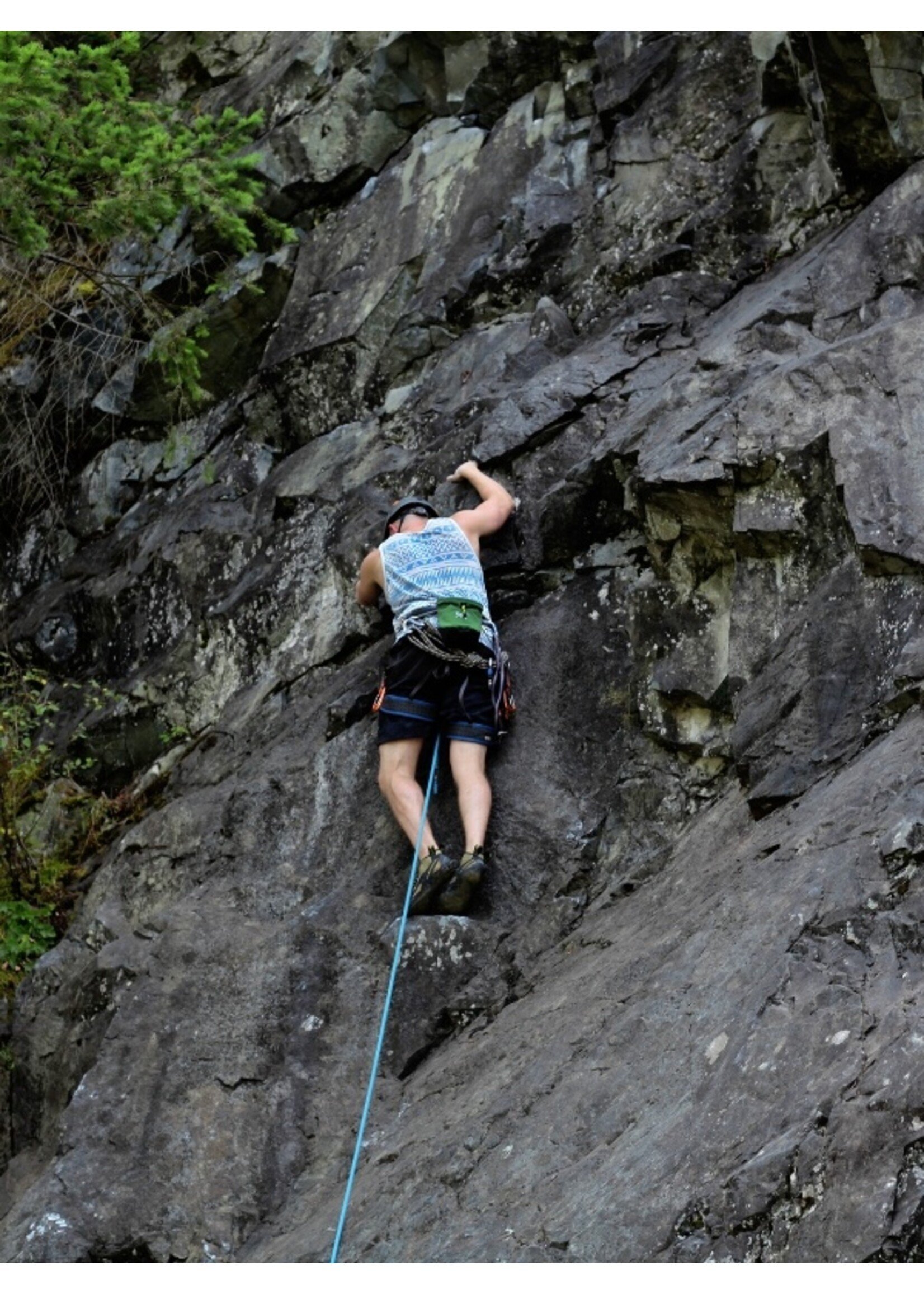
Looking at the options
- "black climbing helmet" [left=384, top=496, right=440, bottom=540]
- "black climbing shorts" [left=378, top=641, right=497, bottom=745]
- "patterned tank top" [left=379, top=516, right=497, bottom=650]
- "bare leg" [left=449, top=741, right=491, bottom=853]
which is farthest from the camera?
"black climbing helmet" [left=384, top=496, right=440, bottom=540]

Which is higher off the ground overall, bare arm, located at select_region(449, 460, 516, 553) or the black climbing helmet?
the black climbing helmet

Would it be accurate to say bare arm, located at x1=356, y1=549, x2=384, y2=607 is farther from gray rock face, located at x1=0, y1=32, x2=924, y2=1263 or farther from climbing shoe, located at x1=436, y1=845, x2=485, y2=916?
climbing shoe, located at x1=436, y1=845, x2=485, y2=916

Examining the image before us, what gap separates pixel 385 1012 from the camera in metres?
6.07

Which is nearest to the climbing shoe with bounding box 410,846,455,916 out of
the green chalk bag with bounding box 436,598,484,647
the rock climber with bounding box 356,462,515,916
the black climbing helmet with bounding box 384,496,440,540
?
the rock climber with bounding box 356,462,515,916

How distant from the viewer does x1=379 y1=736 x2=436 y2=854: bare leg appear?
22.8 feet

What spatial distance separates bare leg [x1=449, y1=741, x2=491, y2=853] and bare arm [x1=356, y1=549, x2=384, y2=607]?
95 centimetres

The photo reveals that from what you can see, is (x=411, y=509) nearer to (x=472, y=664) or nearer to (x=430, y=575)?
(x=430, y=575)

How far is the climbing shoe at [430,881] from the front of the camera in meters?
6.66

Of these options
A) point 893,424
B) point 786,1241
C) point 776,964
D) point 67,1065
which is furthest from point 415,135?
point 786,1241

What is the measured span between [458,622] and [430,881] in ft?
3.36

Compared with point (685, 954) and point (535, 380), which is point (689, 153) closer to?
point (535, 380)

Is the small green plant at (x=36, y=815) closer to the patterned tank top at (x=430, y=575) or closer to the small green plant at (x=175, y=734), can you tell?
the small green plant at (x=175, y=734)

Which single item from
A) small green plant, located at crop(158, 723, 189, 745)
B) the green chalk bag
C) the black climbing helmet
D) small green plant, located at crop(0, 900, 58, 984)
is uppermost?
the black climbing helmet

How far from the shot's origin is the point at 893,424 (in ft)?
21.7
